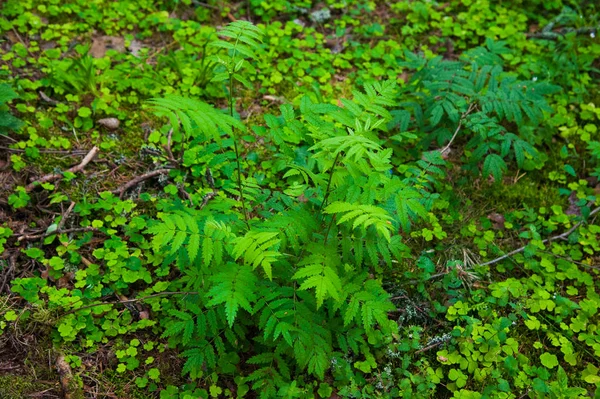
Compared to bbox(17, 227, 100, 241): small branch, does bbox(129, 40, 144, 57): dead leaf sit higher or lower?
higher

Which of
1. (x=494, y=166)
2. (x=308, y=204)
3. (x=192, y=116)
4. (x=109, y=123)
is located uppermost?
(x=192, y=116)

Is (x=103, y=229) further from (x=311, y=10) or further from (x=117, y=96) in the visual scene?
(x=311, y=10)

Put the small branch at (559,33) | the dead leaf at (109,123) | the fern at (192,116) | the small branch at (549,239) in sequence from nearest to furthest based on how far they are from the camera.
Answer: the fern at (192,116) → the small branch at (549,239) → the dead leaf at (109,123) → the small branch at (559,33)

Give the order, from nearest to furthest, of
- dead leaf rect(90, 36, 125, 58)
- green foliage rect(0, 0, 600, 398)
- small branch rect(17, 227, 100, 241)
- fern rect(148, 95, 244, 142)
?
1. fern rect(148, 95, 244, 142)
2. green foliage rect(0, 0, 600, 398)
3. small branch rect(17, 227, 100, 241)
4. dead leaf rect(90, 36, 125, 58)

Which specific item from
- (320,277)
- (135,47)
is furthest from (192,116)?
(135,47)

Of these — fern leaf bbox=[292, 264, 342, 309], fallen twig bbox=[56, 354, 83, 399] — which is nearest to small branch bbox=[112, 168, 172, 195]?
fallen twig bbox=[56, 354, 83, 399]

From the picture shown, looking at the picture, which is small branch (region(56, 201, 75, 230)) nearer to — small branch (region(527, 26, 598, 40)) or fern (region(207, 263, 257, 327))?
fern (region(207, 263, 257, 327))

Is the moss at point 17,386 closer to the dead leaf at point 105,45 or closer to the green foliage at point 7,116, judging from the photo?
the green foliage at point 7,116

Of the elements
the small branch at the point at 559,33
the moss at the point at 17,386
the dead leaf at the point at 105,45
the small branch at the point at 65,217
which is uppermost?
the small branch at the point at 559,33

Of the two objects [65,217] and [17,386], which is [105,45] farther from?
[17,386]

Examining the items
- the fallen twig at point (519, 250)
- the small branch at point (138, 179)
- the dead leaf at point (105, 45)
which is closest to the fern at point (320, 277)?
the fallen twig at point (519, 250)

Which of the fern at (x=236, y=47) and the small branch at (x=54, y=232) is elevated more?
the fern at (x=236, y=47)

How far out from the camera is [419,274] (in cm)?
357

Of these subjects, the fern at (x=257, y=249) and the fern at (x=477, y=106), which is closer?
the fern at (x=257, y=249)
